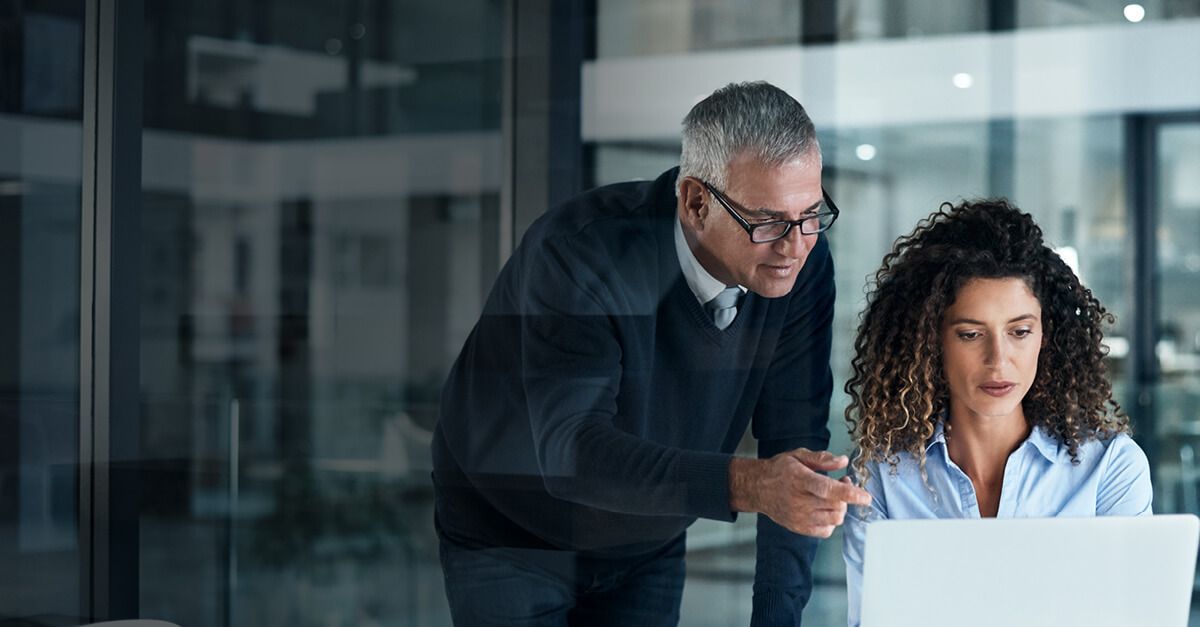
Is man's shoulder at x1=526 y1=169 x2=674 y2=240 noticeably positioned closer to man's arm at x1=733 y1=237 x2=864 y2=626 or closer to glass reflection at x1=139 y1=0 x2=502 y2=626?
man's arm at x1=733 y1=237 x2=864 y2=626

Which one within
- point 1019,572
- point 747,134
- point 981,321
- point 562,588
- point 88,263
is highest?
point 747,134

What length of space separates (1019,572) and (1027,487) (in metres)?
0.55

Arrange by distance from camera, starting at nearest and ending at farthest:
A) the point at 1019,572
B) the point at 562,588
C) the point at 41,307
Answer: the point at 1019,572 < the point at 562,588 < the point at 41,307

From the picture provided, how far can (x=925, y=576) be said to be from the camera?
146 centimetres

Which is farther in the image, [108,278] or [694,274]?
[108,278]

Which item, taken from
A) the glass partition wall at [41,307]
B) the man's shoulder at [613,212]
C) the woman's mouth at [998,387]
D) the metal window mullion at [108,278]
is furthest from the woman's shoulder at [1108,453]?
the glass partition wall at [41,307]

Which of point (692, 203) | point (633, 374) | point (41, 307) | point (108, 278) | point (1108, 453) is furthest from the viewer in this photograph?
point (41, 307)

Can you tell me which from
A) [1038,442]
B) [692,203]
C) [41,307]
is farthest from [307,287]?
[1038,442]

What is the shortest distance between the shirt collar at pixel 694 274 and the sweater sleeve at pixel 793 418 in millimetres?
178

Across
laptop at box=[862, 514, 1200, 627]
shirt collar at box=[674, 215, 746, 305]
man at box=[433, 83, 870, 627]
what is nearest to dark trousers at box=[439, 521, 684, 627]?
man at box=[433, 83, 870, 627]

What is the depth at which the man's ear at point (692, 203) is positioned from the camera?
7.90 feet

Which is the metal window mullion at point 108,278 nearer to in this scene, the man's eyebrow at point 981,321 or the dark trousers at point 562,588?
the dark trousers at point 562,588

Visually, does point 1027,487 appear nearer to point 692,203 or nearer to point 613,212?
point 692,203

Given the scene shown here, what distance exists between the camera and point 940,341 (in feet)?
6.74
